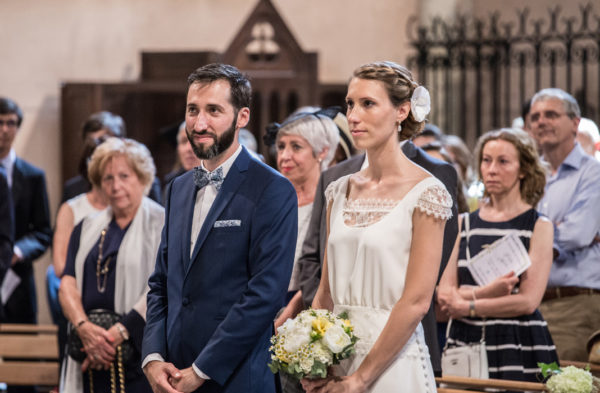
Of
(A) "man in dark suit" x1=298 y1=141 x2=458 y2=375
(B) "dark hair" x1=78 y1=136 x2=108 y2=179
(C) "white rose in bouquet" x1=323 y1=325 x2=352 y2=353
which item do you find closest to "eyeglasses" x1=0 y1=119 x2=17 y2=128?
(B) "dark hair" x1=78 y1=136 x2=108 y2=179

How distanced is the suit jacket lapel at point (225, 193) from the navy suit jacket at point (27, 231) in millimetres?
3379

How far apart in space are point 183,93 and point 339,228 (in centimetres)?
596

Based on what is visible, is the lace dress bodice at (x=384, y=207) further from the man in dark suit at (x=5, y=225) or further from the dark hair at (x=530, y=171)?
the man in dark suit at (x=5, y=225)

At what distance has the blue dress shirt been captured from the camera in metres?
4.57

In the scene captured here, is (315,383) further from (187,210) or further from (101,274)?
(101,274)

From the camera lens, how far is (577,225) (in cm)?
458

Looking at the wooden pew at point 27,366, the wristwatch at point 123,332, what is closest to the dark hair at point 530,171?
the wristwatch at point 123,332

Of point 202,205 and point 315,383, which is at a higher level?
point 202,205

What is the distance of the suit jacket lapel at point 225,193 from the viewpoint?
2838mm

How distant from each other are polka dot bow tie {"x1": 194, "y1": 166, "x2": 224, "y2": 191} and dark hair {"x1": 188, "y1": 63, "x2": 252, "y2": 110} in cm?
24

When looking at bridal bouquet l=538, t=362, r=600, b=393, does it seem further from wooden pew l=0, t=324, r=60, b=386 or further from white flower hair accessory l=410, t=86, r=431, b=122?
wooden pew l=0, t=324, r=60, b=386

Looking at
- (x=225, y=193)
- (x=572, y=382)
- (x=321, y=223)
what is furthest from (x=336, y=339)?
(x=572, y=382)

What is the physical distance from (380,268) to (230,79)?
860mm

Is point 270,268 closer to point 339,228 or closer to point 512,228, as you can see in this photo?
point 339,228
